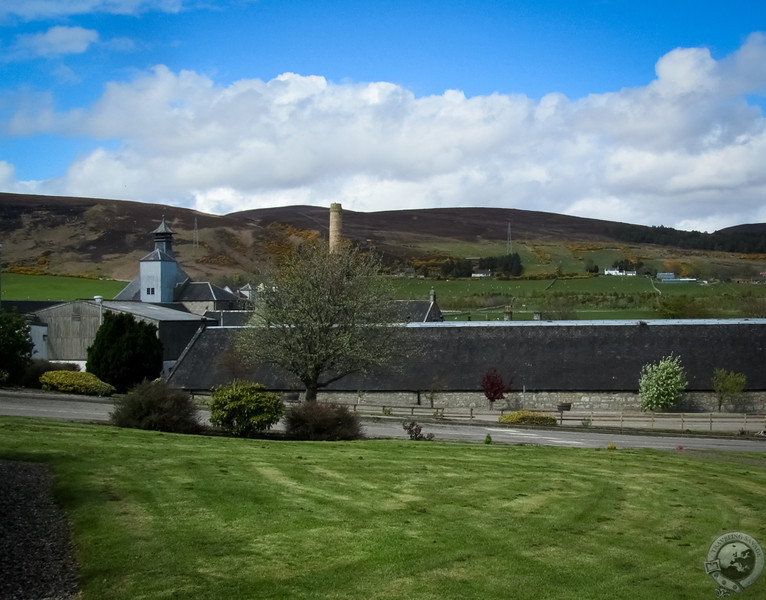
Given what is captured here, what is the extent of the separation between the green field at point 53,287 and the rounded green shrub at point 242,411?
258 ft

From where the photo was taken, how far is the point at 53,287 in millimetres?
109812

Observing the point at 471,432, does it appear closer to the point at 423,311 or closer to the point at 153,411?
the point at 153,411

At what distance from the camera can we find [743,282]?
112500 mm

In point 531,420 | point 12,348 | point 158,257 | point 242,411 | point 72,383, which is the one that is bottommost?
point 531,420

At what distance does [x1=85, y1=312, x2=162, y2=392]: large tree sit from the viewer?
47906 millimetres

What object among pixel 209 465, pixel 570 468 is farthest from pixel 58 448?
pixel 570 468

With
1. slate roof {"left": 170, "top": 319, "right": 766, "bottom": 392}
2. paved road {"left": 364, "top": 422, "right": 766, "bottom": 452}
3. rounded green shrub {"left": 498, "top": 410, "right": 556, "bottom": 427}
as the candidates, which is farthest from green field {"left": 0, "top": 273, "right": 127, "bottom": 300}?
paved road {"left": 364, "top": 422, "right": 766, "bottom": 452}

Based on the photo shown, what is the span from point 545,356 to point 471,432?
15685 millimetres

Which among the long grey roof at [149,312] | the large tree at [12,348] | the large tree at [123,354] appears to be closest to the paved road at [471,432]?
the large tree at [12,348]

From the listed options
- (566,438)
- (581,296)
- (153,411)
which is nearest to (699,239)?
(581,296)

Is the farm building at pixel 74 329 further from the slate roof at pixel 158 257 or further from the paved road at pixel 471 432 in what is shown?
the slate roof at pixel 158 257

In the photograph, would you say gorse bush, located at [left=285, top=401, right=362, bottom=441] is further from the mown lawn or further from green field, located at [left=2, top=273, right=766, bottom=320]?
green field, located at [left=2, top=273, right=766, bottom=320]

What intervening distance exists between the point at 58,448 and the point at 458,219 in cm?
17312

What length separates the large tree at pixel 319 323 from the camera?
34125mm
